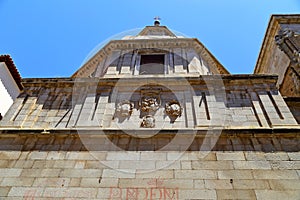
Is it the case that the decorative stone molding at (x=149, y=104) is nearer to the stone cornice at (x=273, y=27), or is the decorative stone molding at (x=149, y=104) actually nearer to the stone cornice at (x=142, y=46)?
the stone cornice at (x=142, y=46)

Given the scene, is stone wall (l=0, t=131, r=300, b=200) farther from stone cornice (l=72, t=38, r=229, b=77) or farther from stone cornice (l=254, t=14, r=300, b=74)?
stone cornice (l=254, t=14, r=300, b=74)

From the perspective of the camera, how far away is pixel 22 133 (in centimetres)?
634

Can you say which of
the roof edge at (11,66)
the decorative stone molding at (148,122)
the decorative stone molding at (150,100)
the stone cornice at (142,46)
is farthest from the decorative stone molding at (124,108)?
the roof edge at (11,66)

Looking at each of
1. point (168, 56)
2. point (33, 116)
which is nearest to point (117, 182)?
point (33, 116)

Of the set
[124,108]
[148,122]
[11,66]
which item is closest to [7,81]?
[11,66]

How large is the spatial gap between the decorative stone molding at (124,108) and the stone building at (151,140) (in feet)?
0.10

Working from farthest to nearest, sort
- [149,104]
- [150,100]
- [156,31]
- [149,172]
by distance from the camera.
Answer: [156,31] < [150,100] < [149,104] < [149,172]

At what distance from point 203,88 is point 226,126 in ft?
4.90

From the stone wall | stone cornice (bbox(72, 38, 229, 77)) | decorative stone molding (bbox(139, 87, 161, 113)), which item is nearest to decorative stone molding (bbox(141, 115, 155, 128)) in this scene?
decorative stone molding (bbox(139, 87, 161, 113))

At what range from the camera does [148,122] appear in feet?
21.6

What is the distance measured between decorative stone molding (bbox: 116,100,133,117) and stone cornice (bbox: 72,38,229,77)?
14.1ft

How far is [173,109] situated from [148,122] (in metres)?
0.78

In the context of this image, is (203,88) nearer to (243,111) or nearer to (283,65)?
(243,111)

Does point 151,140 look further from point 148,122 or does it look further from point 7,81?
point 7,81
